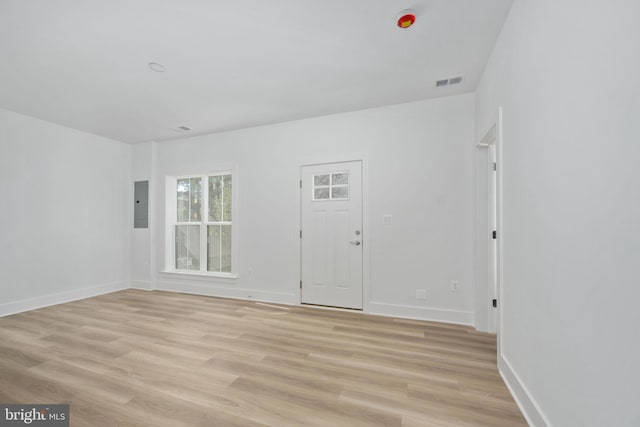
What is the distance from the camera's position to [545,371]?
4.90 ft

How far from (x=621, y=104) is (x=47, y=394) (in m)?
3.55

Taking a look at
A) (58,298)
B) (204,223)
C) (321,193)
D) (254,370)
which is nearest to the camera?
(254,370)

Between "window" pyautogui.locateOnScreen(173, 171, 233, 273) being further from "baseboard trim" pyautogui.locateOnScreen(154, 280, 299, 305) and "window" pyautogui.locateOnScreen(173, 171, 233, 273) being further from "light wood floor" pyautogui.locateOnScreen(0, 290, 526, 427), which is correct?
"light wood floor" pyautogui.locateOnScreen(0, 290, 526, 427)

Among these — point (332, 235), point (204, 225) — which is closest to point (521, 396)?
point (332, 235)

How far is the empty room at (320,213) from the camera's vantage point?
4.01 ft

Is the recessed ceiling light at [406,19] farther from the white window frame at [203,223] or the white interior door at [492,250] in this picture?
the white window frame at [203,223]

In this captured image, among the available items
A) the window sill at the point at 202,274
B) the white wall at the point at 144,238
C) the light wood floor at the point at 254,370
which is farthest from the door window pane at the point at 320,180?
the white wall at the point at 144,238

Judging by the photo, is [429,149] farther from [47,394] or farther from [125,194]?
[125,194]

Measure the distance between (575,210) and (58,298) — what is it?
6.10 m

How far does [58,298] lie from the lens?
4.19 m

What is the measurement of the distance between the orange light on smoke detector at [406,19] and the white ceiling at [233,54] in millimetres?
50

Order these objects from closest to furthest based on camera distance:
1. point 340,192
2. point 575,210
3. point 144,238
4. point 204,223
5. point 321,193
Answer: point 575,210
point 340,192
point 321,193
point 204,223
point 144,238

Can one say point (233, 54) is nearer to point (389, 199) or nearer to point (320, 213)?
point (320, 213)

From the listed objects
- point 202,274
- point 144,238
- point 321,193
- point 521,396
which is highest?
point 321,193
